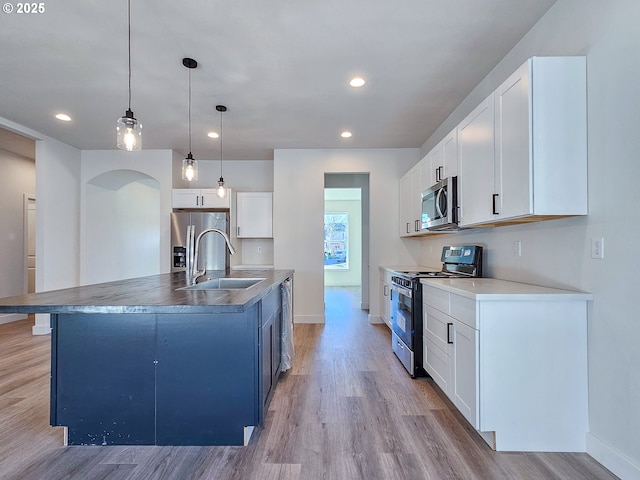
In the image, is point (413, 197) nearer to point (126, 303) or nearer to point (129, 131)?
point (129, 131)

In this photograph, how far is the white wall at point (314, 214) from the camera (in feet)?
16.2

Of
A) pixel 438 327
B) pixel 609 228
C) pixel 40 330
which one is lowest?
pixel 40 330

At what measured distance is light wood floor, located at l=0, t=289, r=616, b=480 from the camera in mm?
1638

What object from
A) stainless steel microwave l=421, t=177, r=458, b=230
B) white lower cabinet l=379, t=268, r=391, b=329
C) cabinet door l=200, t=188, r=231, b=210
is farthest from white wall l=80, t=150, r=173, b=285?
stainless steel microwave l=421, t=177, r=458, b=230

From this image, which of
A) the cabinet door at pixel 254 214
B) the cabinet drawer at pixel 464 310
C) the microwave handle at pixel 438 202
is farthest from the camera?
the cabinet door at pixel 254 214

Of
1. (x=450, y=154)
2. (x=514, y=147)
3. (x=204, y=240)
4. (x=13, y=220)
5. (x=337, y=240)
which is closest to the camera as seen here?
(x=514, y=147)

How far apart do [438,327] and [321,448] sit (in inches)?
47.2

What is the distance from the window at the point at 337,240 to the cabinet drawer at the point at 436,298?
7.24 m

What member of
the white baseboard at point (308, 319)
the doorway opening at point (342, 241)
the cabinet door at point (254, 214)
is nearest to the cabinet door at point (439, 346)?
the white baseboard at point (308, 319)

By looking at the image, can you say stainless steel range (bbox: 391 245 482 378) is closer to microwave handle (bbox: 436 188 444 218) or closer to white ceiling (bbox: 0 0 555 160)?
microwave handle (bbox: 436 188 444 218)

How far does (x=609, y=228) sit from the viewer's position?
5.29ft

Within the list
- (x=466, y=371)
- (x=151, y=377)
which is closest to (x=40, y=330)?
(x=151, y=377)

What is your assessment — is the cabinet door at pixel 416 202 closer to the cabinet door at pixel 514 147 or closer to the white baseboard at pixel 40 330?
the cabinet door at pixel 514 147

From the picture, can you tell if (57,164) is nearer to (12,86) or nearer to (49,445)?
(12,86)
